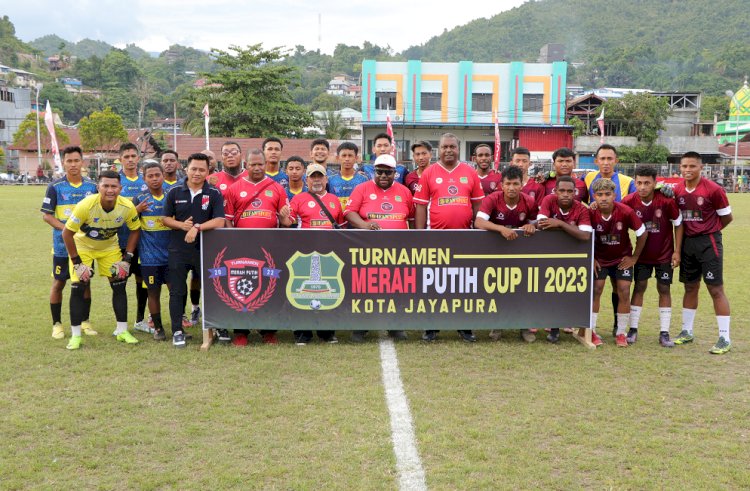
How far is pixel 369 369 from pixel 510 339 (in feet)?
6.69

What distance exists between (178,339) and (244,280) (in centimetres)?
93

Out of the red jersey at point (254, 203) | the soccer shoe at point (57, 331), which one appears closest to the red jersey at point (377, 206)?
the red jersey at point (254, 203)

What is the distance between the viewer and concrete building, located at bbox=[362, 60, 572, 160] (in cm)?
5366

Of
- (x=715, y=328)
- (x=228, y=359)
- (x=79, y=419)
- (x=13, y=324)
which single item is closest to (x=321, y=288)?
(x=228, y=359)

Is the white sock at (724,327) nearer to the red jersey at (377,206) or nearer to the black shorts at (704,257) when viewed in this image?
the black shorts at (704,257)

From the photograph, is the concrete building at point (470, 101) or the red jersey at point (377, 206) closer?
the red jersey at point (377, 206)

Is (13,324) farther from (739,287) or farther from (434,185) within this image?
(739,287)

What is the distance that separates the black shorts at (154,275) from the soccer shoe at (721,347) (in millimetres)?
5871

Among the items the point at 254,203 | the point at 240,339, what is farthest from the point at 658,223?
the point at 240,339

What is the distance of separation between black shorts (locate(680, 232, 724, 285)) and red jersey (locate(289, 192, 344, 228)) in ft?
12.5

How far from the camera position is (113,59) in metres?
136

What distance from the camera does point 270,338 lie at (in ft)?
23.9

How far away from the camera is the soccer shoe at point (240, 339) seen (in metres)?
7.13

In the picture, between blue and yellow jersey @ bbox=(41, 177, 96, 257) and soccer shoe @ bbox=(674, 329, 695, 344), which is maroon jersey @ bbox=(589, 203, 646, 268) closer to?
soccer shoe @ bbox=(674, 329, 695, 344)
